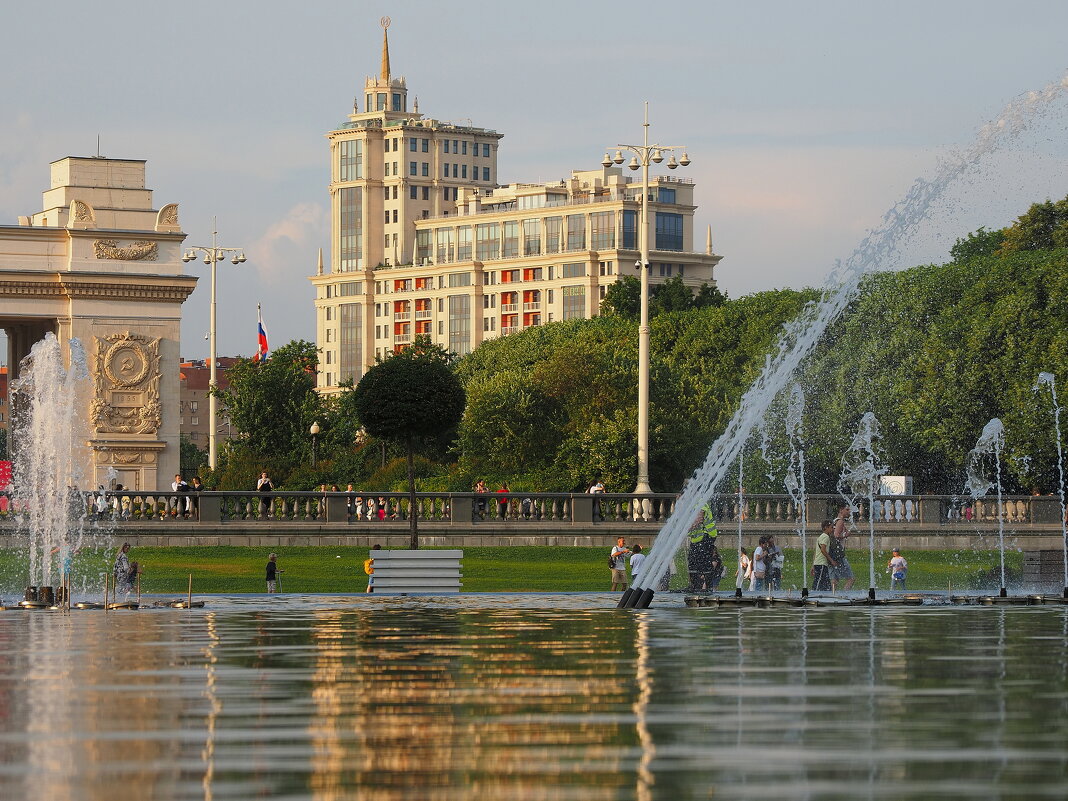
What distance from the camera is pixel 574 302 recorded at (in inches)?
7475

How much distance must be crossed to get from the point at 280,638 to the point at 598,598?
13.9 meters

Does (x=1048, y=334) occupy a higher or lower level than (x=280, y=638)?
higher

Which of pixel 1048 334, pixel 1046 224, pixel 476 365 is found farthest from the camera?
pixel 476 365

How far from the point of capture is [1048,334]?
68688 mm

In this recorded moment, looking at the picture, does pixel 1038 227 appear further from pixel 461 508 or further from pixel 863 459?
pixel 461 508

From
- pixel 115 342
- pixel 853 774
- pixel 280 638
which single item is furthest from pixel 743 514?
pixel 853 774

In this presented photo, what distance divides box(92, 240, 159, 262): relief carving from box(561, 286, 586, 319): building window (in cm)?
12622

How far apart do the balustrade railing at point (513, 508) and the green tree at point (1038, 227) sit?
116 ft

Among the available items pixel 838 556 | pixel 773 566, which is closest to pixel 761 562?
pixel 773 566

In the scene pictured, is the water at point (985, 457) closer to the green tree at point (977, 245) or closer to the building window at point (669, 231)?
the green tree at point (977, 245)

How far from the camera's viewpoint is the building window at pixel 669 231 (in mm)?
190375

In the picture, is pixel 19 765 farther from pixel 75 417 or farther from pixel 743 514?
pixel 75 417

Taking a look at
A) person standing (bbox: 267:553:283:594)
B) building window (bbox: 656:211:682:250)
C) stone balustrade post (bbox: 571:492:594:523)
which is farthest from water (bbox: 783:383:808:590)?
building window (bbox: 656:211:682:250)

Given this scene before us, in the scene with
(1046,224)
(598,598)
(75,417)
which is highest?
(1046,224)
